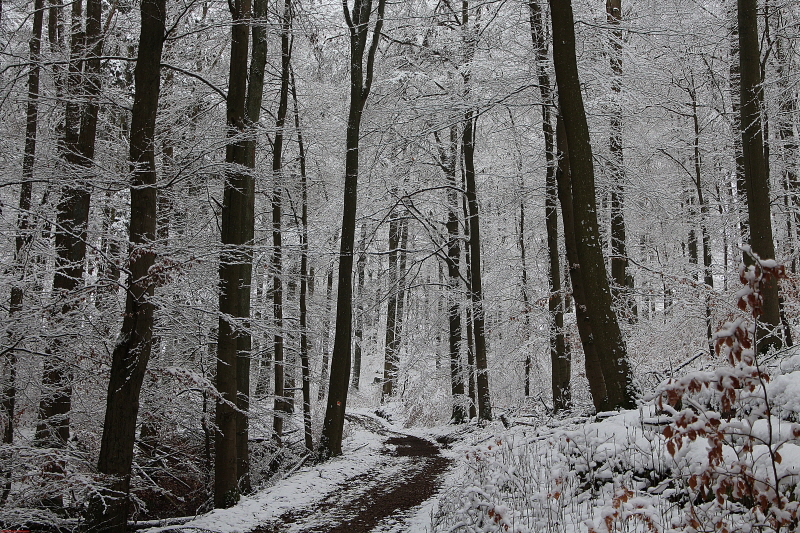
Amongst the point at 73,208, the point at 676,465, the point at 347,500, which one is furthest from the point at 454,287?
the point at 676,465

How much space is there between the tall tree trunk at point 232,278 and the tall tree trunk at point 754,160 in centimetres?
815

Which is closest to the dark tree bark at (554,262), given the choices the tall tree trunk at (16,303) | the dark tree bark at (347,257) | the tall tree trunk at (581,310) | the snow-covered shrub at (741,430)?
the tall tree trunk at (581,310)

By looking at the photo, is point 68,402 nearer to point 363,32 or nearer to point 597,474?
point 597,474

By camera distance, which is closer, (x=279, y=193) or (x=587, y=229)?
(x=587, y=229)

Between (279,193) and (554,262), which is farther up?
(279,193)

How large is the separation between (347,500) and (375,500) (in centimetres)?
42

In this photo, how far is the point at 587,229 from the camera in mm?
7320

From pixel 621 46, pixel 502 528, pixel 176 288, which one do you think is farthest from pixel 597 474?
pixel 621 46

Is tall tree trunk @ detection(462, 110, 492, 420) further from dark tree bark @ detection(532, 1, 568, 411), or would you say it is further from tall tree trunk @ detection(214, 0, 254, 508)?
tall tree trunk @ detection(214, 0, 254, 508)

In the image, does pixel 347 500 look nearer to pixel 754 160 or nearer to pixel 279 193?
pixel 754 160

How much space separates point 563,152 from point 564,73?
11.1 feet

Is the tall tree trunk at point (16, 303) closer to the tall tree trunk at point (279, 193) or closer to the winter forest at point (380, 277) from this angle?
the winter forest at point (380, 277)

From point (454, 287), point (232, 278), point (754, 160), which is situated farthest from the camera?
point (454, 287)

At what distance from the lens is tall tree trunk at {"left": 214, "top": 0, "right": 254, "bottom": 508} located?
8.50 metres
